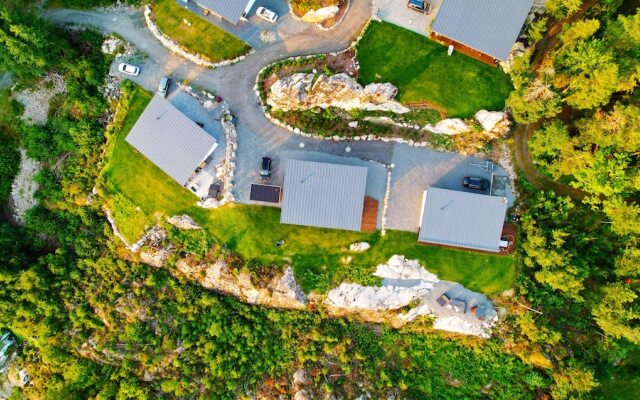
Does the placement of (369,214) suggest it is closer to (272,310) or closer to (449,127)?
(449,127)

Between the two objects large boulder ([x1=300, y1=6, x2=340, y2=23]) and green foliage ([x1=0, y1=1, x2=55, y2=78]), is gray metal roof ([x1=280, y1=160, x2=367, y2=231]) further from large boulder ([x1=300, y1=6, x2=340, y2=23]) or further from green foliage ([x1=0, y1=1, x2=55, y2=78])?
green foliage ([x1=0, y1=1, x2=55, y2=78])

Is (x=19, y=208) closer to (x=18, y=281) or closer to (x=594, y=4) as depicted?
(x=18, y=281)

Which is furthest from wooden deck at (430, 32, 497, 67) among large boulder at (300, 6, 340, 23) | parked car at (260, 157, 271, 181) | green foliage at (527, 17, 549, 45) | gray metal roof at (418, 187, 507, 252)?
parked car at (260, 157, 271, 181)

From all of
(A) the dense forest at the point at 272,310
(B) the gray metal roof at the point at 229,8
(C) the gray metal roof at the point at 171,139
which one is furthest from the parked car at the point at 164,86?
(B) the gray metal roof at the point at 229,8

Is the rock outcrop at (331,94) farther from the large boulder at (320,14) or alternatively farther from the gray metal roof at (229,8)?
the gray metal roof at (229,8)

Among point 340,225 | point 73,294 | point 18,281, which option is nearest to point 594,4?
point 340,225

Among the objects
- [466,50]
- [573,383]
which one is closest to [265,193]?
[466,50]
